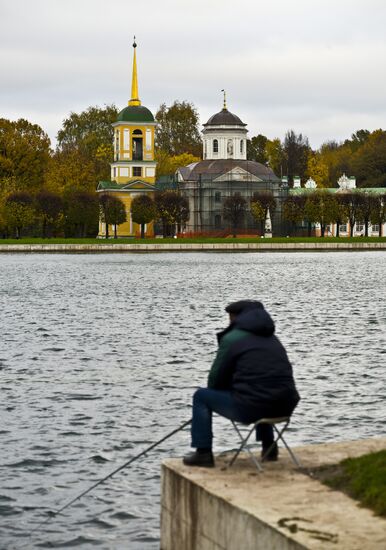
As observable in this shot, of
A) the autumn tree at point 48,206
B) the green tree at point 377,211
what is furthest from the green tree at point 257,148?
the autumn tree at point 48,206

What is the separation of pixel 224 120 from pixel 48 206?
3527 centimetres

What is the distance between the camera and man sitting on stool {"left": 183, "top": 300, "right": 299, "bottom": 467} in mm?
9320

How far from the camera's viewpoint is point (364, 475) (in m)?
8.97

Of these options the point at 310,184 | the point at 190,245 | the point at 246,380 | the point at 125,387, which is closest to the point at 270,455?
the point at 246,380

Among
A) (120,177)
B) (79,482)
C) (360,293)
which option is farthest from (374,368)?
(120,177)

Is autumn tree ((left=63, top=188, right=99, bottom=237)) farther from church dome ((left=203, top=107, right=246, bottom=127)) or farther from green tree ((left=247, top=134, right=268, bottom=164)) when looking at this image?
green tree ((left=247, top=134, right=268, bottom=164))

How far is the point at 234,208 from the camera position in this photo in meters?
123

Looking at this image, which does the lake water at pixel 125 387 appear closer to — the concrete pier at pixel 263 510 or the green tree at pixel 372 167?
the concrete pier at pixel 263 510

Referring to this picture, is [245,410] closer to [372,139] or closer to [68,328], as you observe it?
[68,328]

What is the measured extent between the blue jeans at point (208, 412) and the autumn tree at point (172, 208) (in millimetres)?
110798

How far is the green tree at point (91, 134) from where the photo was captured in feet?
484

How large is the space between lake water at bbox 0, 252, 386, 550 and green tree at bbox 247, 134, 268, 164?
125 m

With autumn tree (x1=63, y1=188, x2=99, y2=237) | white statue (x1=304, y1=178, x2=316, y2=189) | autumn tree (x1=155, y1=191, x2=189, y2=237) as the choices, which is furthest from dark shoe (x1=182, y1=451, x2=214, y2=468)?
white statue (x1=304, y1=178, x2=316, y2=189)

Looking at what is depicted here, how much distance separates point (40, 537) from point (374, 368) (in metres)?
12.9
